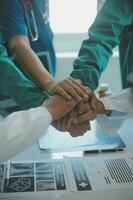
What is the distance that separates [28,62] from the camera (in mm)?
1288

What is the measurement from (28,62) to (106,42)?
0.30 metres

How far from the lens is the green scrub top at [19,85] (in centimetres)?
123

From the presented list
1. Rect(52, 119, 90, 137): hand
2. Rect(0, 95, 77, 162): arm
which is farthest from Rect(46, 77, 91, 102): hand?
Rect(0, 95, 77, 162): arm

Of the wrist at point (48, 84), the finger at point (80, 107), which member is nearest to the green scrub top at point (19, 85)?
the wrist at point (48, 84)

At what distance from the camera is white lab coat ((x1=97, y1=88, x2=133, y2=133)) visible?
3.88ft

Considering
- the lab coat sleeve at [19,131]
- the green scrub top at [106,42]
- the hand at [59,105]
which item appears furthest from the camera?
the green scrub top at [106,42]

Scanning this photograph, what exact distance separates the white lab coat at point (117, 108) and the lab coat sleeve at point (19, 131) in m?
0.37

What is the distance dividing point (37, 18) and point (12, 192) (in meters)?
0.74

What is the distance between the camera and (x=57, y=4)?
217cm

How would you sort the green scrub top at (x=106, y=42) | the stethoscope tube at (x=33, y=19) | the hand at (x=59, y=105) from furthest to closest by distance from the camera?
1. the stethoscope tube at (x=33, y=19)
2. the green scrub top at (x=106, y=42)
3. the hand at (x=59, y=105)

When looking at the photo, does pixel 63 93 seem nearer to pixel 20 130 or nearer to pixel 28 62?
pixel 28 62

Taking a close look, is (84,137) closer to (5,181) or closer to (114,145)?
(114,145)

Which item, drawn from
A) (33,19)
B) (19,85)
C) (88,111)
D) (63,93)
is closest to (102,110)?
(88,111)

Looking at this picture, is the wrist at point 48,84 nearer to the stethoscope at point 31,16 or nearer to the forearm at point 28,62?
the forearm at point 28,62
